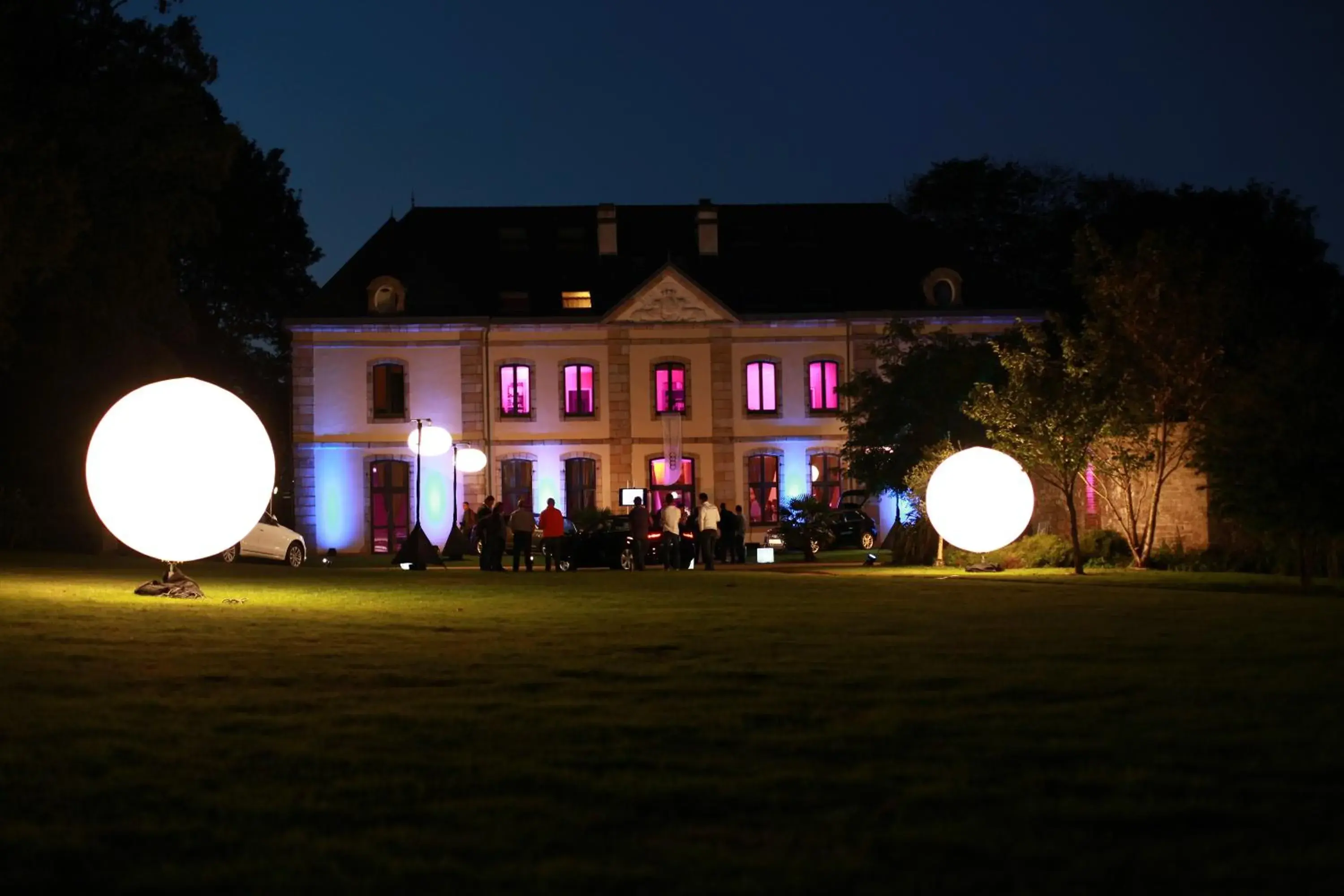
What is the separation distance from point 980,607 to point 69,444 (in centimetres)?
2904

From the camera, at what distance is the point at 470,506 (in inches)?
2082

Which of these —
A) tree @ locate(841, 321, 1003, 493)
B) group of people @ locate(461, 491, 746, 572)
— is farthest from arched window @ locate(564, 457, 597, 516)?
group of people @ locate(461, 491, 746, 572)

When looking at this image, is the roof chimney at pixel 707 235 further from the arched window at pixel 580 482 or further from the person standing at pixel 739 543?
the person standing at pixel 739 543

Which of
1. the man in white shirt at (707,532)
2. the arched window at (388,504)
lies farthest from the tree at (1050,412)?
the arched window at (388,504)

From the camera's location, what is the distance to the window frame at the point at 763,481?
2148 inches

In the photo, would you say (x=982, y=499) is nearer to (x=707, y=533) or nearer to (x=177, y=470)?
(x=707, y=533)

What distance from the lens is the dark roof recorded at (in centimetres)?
5525

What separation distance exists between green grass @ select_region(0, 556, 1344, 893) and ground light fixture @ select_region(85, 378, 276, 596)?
8.93 feet

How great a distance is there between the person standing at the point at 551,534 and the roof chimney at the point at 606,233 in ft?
80.3

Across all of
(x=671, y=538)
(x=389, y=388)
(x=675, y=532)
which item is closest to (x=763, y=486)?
(x=389, y=388)

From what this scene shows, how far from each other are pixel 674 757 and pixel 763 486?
154 ft

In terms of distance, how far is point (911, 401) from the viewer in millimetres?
39875

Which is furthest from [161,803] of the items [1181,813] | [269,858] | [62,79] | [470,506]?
[470,506]

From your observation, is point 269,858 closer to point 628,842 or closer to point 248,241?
point 628,842
